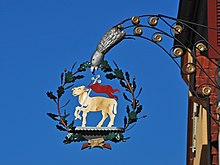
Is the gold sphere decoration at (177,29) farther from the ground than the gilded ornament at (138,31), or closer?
farther from the ground

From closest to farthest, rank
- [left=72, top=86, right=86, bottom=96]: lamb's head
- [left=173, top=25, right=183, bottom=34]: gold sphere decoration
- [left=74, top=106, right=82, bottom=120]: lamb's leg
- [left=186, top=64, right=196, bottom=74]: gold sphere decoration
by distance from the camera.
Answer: [left=186, top=64, right=196, bottom=74]: gold sphere decoration < [left=173, top=25, right=183, bottom=34]: gold sphere decoration < [left=74, top=106, right=82, bottom=120]: lamb's leg < [left=72, top=86, right=86, bottom=96]: lamb's head

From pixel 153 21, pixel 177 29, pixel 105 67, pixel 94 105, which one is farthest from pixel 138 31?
pixel 94 105

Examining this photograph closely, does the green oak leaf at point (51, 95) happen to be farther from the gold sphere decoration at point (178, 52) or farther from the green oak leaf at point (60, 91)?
the gold sphere decoration at point (178, 52)

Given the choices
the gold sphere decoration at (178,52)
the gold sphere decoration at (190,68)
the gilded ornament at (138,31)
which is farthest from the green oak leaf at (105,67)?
the gold sphere decoration at (190,68)

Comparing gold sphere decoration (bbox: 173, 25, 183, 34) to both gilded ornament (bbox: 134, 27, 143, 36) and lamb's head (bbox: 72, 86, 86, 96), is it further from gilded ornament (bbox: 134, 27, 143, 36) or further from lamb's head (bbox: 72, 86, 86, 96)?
lamb's head (bbox: 72, 86, 86, 96)

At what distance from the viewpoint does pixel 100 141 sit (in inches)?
317

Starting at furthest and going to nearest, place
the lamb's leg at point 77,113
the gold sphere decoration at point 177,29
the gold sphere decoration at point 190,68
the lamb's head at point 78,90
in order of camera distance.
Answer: the lamb's head at point 78,90 → the lamb's leg at point 77,113 → the gold sphere decoration at point 177,29 → the gold sphere decoration at point 190,68

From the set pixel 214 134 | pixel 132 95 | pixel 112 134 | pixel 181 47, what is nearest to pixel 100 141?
A: pixel 112 134

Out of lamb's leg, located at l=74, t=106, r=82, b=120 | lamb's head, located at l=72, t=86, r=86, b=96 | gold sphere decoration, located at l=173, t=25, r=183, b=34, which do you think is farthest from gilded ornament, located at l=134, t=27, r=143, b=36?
lamb's leg, located at l=74, t=106, r=82, b=120

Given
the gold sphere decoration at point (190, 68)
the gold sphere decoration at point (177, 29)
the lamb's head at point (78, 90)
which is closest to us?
the gold sphere decoration at point (190, 68)

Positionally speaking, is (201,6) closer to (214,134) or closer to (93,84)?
(214,134)

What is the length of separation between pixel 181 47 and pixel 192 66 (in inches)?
9.8

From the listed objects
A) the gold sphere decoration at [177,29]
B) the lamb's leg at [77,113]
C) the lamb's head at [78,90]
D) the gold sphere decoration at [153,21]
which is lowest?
the lamb's leg at [77,113]

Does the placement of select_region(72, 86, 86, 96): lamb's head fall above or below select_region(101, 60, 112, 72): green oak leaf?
below
